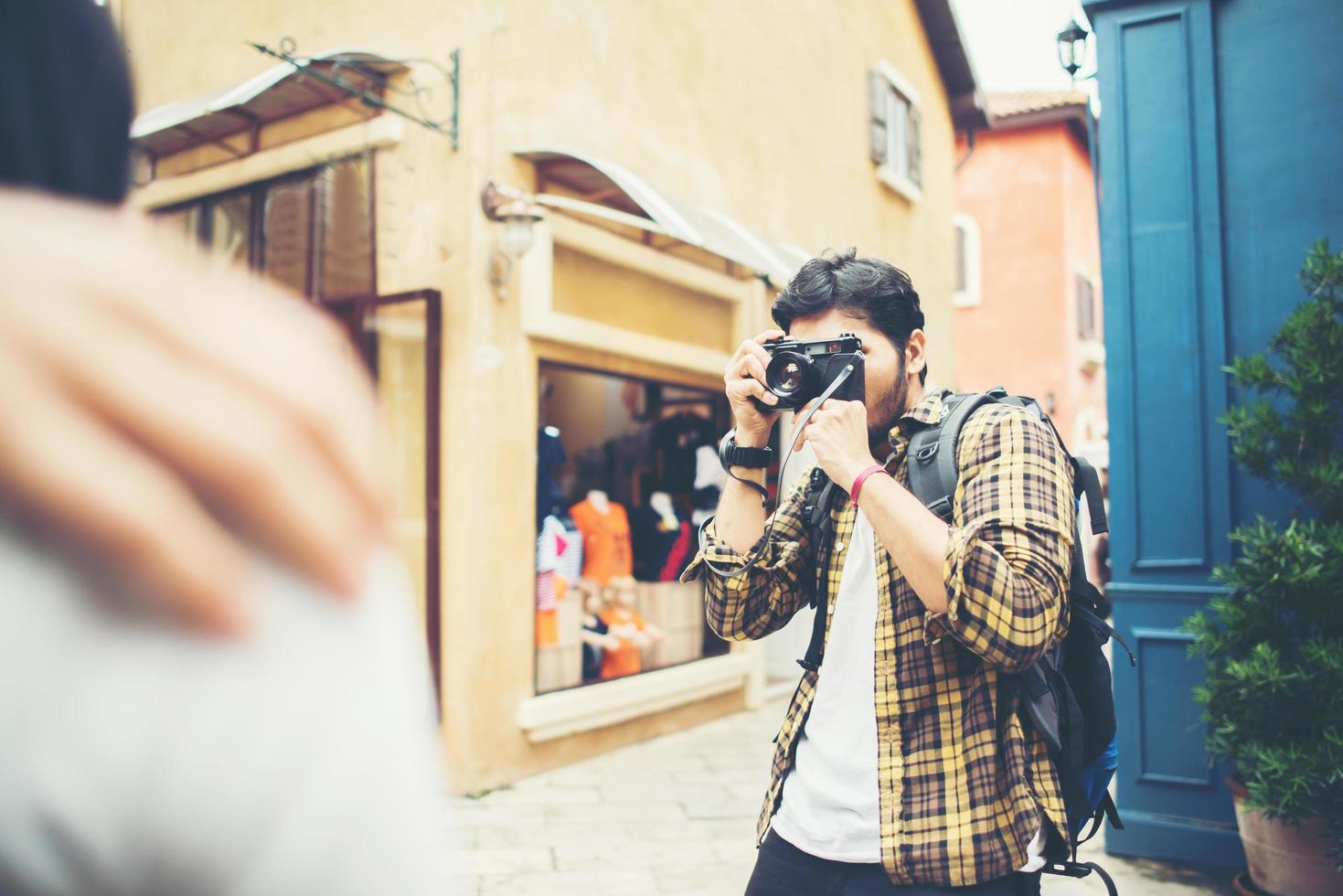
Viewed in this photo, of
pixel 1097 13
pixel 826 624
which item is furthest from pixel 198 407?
pixel 1097 13

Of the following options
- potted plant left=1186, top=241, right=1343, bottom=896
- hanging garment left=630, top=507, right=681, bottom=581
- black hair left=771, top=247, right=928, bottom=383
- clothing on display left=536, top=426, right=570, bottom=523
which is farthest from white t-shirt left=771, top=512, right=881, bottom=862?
hanging garment left=630, top=507, right=681, bottom=581

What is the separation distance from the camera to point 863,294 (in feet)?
6.11

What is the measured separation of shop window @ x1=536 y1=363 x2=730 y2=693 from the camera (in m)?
6.39

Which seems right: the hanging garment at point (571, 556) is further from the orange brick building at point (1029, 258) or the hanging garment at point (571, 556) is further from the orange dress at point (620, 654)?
the orange brick building at point (1029, 258)

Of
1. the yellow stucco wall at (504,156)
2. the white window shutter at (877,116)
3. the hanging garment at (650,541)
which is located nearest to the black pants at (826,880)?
the yellow stucco wall at (504,156)

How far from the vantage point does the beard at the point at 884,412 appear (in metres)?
1.86

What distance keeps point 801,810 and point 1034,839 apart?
36 centimetres

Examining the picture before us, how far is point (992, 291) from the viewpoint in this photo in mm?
17781

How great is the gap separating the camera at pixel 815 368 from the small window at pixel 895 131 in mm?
9072

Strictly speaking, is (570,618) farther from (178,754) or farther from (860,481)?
(178,754)

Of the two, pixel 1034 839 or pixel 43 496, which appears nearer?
pixel 43 496

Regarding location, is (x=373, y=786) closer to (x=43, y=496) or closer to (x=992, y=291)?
(x=43, y=496)

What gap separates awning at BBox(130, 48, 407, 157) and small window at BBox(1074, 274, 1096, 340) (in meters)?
14.5

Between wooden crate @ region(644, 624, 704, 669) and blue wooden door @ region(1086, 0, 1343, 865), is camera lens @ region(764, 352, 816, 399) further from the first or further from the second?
wooden crate @ region(644, 624, 704, 669)
